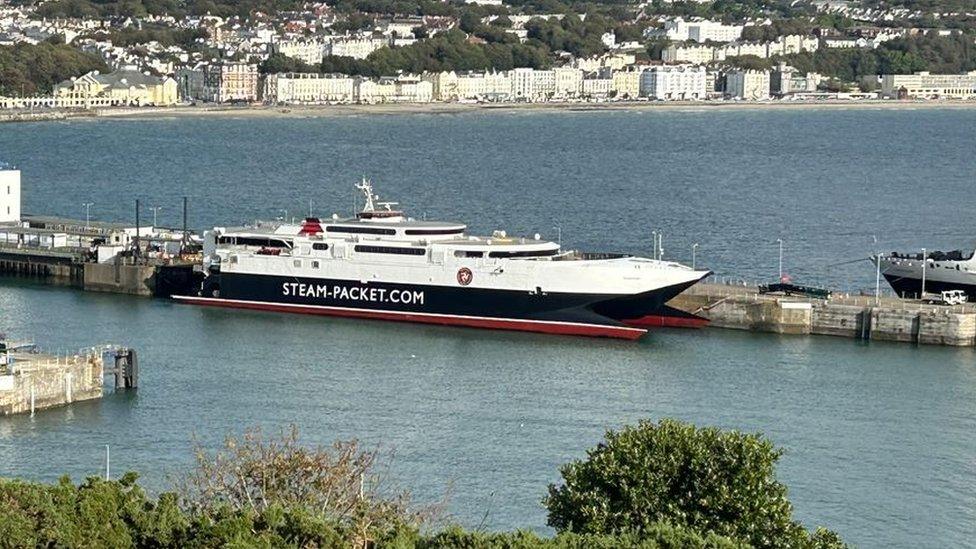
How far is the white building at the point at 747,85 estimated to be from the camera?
147m

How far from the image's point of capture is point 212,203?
5381 cm

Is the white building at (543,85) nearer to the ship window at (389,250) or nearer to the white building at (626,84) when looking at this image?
the white building at (626,84)

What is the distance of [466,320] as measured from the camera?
33281mm

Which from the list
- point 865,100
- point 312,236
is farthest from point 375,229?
point 865,100

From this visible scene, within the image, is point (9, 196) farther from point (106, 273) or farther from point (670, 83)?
point (670, 83)

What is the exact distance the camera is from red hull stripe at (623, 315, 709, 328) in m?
33.1

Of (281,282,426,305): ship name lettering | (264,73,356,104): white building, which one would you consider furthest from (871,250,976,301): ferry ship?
(264,73,356,104): white building

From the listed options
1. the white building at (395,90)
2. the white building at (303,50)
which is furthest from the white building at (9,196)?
the white building at (303,50)

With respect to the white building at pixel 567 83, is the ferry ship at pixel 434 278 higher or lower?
lower

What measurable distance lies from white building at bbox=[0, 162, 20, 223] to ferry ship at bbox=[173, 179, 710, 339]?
791cm

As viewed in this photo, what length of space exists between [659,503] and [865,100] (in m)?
132

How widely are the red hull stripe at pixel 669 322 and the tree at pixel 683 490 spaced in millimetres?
16667

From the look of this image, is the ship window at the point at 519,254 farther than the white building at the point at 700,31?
No

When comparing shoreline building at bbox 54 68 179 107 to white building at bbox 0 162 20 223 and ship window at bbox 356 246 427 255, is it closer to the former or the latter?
white building at bbox 0 162 20 223
